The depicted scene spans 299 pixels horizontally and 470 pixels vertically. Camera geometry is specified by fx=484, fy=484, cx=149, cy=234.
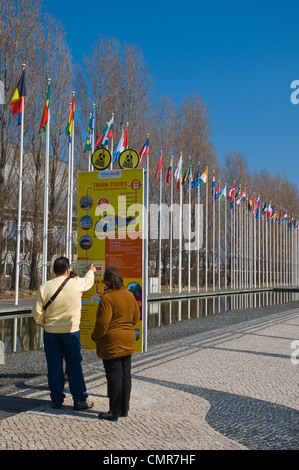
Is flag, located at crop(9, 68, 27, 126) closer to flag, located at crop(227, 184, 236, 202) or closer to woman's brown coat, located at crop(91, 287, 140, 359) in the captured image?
woman's brown coat, located at crop(91, 287, 140, 359)

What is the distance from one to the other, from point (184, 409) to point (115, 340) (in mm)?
1222

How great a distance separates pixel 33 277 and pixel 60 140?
8501 mm

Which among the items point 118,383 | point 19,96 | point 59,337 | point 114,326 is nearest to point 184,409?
point 118,383

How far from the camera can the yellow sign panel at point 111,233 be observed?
802cm

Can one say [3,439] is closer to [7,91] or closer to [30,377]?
[30,377]

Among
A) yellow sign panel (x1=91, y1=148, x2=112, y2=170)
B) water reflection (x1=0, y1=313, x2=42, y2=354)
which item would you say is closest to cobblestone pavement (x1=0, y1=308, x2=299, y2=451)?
water reflection (x1=0, y1=313, x2=42, y2=354)

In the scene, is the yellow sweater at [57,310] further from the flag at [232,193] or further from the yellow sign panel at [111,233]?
the flag at [232,193]

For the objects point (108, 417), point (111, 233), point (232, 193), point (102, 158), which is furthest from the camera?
point (232, 193)

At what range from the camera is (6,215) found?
82.7 feet

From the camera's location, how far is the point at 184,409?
5602mm

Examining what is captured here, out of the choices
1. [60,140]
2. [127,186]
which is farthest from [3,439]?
[60,140]

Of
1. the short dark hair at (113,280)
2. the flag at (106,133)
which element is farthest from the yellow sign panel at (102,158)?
the flag at (106,133)

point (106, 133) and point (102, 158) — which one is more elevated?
point (106, 133)

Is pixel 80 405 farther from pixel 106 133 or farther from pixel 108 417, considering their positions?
pixel 106 133
